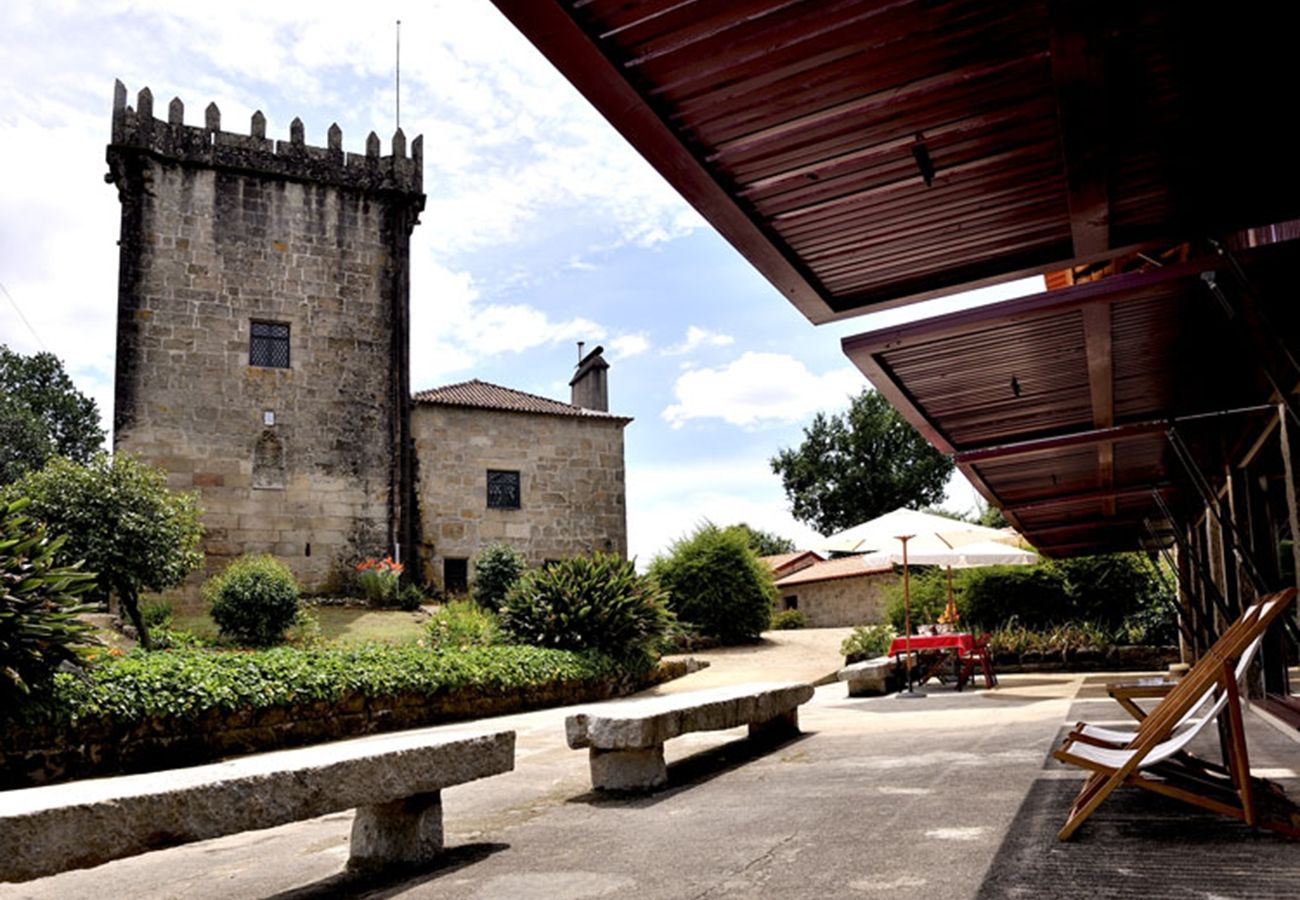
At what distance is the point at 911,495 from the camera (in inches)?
1730

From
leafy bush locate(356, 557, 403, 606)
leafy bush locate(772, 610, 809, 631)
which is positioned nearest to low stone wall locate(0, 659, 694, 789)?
leafy bush locate(356, 557, 403, 606)

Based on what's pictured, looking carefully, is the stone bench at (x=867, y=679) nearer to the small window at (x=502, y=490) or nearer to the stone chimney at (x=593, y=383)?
the small window at (x=502, y=490)

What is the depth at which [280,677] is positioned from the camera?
30.4ft

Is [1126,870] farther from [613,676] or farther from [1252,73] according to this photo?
[613,676]

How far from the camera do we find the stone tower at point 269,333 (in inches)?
842

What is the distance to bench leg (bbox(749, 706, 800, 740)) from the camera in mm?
7492

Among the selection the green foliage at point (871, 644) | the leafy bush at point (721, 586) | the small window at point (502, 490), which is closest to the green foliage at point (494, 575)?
the small window at point (502, 490)

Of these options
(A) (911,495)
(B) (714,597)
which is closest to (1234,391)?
(B) (714,597)

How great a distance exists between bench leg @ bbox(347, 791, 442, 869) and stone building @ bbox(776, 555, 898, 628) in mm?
24771

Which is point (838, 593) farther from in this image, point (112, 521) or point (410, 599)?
point (112, 521)

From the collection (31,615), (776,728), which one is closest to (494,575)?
(31,615)

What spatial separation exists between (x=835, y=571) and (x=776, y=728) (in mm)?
24237

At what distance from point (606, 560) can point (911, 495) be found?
3226 cm

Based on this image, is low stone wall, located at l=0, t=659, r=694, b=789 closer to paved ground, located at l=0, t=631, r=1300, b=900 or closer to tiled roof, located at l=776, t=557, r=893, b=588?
paved ground, located at l=0, t=631, r=1300, b=900
